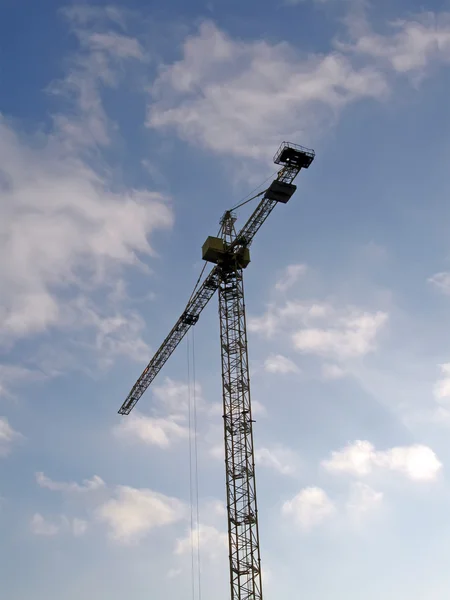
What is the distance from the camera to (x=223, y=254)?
62.9m

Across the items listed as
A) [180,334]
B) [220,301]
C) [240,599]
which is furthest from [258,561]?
[180,334]

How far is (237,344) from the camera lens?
2395 inches

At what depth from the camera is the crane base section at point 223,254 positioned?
6269 centimetres

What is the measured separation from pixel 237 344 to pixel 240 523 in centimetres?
1565

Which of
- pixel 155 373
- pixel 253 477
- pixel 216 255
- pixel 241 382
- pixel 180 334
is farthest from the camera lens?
pixel 155 373

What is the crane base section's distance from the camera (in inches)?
2468

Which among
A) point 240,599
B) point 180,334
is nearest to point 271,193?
point 180,334

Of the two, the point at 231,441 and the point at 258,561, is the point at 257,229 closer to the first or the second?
the point at 231,441

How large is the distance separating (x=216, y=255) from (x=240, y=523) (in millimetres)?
24077

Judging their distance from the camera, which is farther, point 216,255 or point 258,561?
point 216,255

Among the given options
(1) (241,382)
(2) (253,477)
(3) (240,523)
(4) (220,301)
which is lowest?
(3) (240,523)

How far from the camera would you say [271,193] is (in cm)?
5950

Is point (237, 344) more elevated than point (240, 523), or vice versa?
point (237, 344)

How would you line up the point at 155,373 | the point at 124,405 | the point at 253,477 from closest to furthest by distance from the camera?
1. the point at 253,477
2. the point at 155,373
3. the point at 124,405
